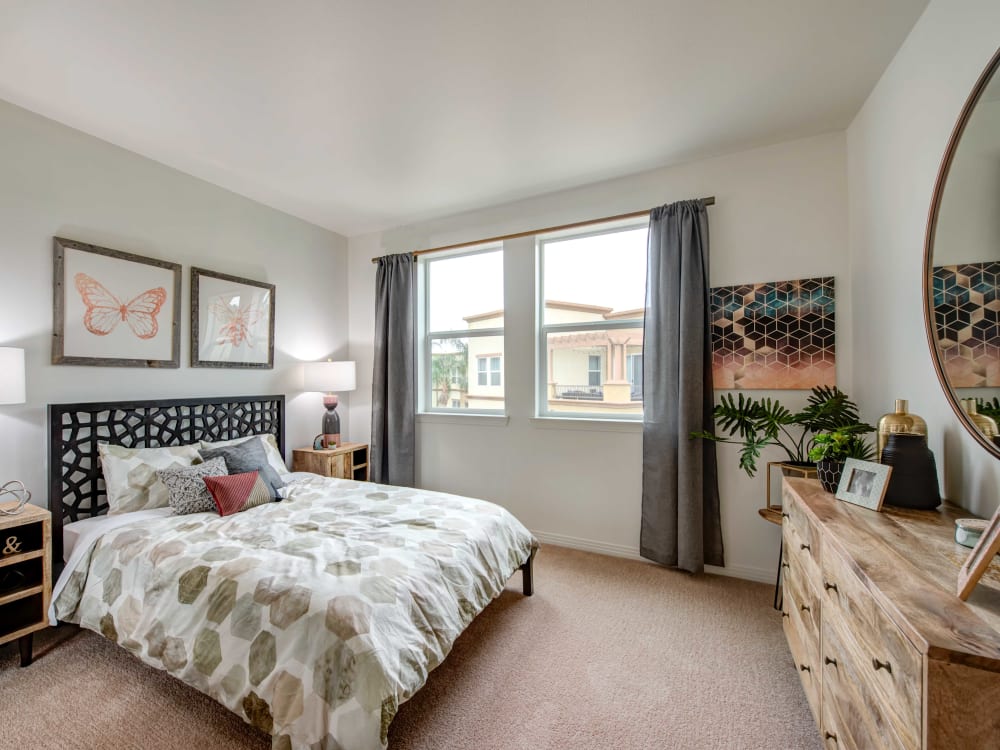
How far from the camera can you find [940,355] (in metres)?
1.41

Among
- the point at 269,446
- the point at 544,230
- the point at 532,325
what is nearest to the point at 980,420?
the point at 532,325

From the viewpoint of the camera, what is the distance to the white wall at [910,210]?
1380 mm

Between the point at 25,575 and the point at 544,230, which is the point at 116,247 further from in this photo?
the point at 544,230

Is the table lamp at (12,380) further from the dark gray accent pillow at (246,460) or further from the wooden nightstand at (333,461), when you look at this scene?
the wooden nightstand at (333,461)

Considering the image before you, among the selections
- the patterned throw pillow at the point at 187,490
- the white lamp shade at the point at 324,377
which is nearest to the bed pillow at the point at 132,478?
the patterned throw pillow at the point at 187,490

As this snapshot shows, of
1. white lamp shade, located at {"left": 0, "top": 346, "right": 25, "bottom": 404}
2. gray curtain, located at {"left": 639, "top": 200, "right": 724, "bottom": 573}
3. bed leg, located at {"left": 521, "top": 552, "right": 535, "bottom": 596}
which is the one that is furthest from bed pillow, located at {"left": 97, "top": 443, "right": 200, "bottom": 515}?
gray curtain, located at {"left": 639, "top": 200, "right": 724, "bottom": 573}

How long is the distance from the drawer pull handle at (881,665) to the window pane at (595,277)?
231cm

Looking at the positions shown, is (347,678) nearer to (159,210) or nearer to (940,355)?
(940,355)

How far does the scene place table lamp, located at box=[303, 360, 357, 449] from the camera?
3455 mm

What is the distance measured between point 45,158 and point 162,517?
203 cm

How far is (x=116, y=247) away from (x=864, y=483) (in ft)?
12.9

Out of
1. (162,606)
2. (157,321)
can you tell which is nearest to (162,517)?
(162,606)

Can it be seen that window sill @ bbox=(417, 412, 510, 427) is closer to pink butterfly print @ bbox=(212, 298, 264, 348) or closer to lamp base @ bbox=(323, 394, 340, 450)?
lamp base @ bbox=(323, 394, 340, 450)

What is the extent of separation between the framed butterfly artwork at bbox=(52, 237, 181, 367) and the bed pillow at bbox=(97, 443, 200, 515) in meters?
0.56
